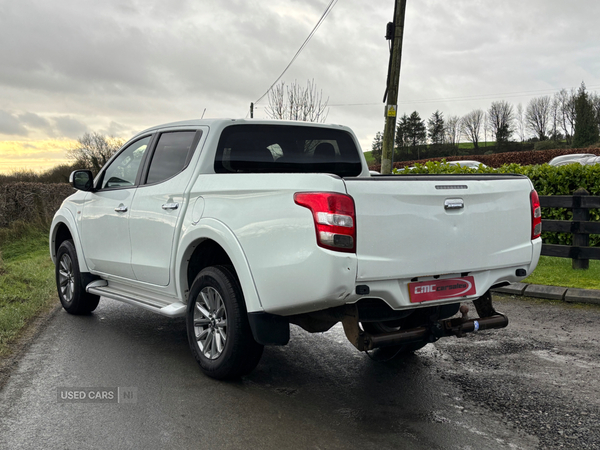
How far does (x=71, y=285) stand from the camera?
23.1 ft

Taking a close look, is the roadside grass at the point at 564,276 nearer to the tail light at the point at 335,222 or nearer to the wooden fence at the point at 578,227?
the wooden fence at the point at 578,227

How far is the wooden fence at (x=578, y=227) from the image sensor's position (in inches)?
339

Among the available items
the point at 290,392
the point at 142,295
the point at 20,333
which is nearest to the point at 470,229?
the point at 290,392

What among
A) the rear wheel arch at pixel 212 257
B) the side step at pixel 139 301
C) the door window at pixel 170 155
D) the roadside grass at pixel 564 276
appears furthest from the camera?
the roadside grass at pixel 564 276

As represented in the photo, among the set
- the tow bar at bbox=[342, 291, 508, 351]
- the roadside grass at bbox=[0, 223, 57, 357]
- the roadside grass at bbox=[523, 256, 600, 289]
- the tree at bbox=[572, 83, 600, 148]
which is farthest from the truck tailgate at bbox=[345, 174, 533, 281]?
the tree at bbox=[572, 83, 600, 148]

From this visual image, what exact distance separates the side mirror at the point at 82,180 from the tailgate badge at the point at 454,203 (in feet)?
13.4

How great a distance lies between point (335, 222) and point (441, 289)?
92cm

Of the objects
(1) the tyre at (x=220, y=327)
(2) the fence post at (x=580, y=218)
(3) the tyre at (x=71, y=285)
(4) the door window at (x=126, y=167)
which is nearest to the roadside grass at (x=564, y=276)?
(2) the fence post at (x=580, y=218)

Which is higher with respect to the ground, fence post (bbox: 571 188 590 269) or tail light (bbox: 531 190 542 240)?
tail light (bbox: 531 190 542 240)

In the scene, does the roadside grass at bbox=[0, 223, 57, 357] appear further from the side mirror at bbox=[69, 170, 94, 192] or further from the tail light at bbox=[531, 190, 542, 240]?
the tail light at bbox=[531, 190, 542, 240]

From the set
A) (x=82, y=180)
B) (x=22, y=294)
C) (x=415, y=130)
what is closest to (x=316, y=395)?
(x=82, y=180)

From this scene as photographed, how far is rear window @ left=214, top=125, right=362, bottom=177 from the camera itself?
5.00 meters

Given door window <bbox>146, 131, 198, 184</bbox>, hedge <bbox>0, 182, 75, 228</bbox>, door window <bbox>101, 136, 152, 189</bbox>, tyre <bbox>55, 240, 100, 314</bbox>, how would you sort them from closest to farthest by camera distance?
door window <bbox>146, 131, 198, 184</bbox>
door window <bbox>101, 136, 152, 189</bbox>
tyre <bbox>55, 240, 100, 314</bbox>
hedge <bbox>0, 182, 75, 228</bbox>

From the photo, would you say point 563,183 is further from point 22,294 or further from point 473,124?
point 473,124
